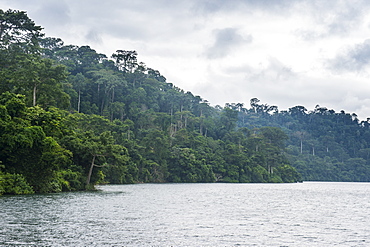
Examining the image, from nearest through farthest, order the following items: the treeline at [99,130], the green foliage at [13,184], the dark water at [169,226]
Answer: the dark water at [169,226], the green foliage at [13,184], the treeline at [99,130]

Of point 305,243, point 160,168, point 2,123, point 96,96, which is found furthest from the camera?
point 96,96

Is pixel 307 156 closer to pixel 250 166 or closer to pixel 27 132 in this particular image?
pixel 250 166

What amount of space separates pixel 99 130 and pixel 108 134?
106 feet

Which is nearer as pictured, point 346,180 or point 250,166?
point 250,166

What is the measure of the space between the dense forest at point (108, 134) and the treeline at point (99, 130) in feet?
0.52

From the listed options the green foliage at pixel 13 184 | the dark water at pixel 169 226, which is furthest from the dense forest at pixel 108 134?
the dark water at pixel 169 226

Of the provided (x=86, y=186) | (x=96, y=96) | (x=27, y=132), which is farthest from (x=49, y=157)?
(x=96, y=96)

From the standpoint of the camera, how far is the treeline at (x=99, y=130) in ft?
146

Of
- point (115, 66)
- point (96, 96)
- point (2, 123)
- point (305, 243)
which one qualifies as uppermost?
point (115, 66)

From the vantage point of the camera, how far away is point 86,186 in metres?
58.1

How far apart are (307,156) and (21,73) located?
14767 cm

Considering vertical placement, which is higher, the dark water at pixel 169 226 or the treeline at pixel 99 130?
the treeline at pixel 99 130

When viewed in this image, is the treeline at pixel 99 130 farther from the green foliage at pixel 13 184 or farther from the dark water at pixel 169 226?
the dark water at pixel 169 226

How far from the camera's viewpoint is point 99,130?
302ft
